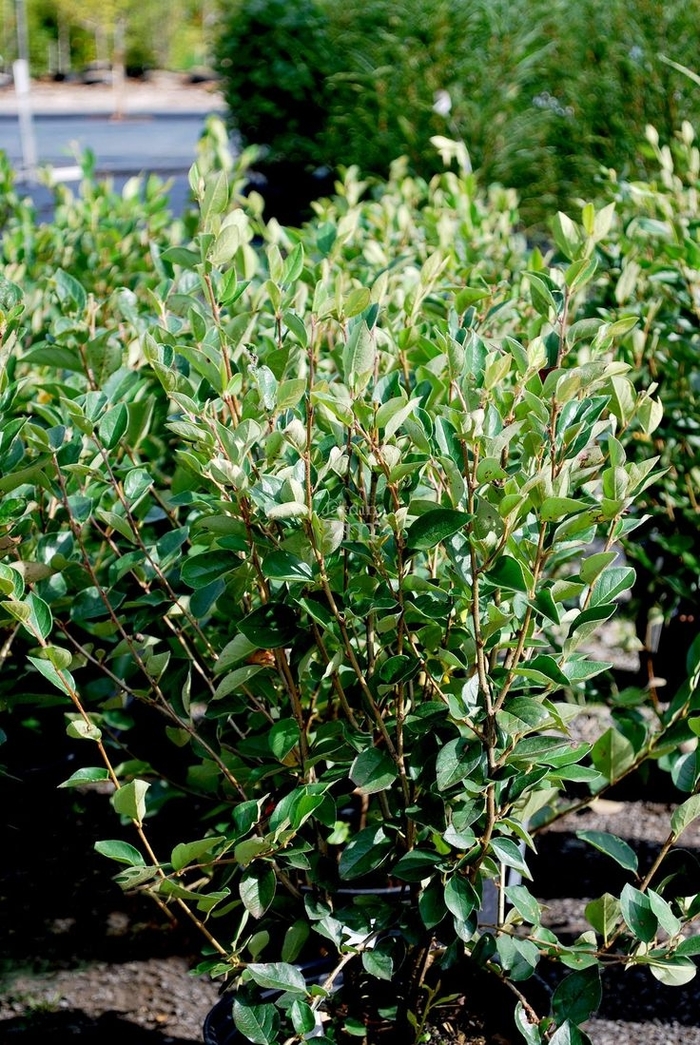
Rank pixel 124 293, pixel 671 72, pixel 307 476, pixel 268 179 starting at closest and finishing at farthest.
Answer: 1. pixel 307 476
2. pixel 124 293
3. pixel 671 72
4. pixel 268 179

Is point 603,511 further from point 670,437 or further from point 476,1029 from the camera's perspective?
point 670,437

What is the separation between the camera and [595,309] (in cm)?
269

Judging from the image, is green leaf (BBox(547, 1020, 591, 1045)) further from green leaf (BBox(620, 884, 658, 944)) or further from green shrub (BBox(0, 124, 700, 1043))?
green leaf (BBox(620, 884, 658, 944))

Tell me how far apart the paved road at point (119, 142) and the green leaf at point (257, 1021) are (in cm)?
1339

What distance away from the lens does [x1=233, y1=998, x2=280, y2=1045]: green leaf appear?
1.54 m

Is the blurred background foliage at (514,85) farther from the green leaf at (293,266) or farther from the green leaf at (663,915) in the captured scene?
the green leaf at (663,915)

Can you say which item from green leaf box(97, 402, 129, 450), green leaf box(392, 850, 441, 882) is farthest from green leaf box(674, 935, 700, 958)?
green leaf box(97, 402, 129, 450)

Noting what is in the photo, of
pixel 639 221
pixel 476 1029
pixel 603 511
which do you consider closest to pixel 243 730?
pixel 476 1029

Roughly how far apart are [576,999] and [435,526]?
2.32ft

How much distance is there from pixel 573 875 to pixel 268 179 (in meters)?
8.41

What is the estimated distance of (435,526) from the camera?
1430 mm

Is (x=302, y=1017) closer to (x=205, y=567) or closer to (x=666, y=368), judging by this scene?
(x=205, y=567)

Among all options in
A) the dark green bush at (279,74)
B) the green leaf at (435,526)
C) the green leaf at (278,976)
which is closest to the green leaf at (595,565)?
the green leaf at (435,526)

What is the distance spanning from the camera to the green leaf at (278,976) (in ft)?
4.92
